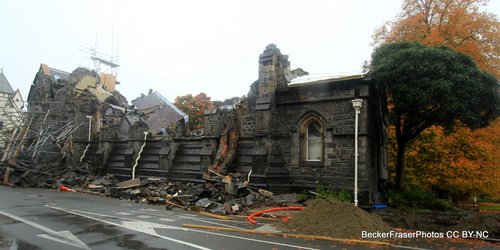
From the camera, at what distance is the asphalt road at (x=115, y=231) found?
763 cm

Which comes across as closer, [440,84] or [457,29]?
[440,84]

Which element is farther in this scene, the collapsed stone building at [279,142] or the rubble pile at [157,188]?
the collapsed stone building at [279,142]

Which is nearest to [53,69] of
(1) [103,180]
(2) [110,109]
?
(2) [110,109]

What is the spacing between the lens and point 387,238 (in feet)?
30.4

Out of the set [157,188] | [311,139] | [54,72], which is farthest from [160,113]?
[311,139]

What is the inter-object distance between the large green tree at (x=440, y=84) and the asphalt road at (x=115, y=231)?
8484 millimetres

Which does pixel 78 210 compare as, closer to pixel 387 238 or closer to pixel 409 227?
→ pixel 387 238

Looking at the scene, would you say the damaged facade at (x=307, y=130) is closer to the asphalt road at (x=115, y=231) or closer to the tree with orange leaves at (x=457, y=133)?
the tree with orange leaves at (x=457, y=133)

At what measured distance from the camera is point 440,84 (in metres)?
13.7

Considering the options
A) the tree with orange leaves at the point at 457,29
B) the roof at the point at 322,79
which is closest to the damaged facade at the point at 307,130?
the roof at the point at 322,79

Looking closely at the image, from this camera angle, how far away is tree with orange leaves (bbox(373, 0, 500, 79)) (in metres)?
19.7

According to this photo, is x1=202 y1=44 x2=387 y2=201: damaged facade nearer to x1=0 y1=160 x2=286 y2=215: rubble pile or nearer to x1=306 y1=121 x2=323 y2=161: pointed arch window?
x1=306 y1=121 x2=323 y2=161: pointed arch window

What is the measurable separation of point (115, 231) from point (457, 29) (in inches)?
813

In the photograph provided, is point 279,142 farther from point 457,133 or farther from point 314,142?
point 457,133
